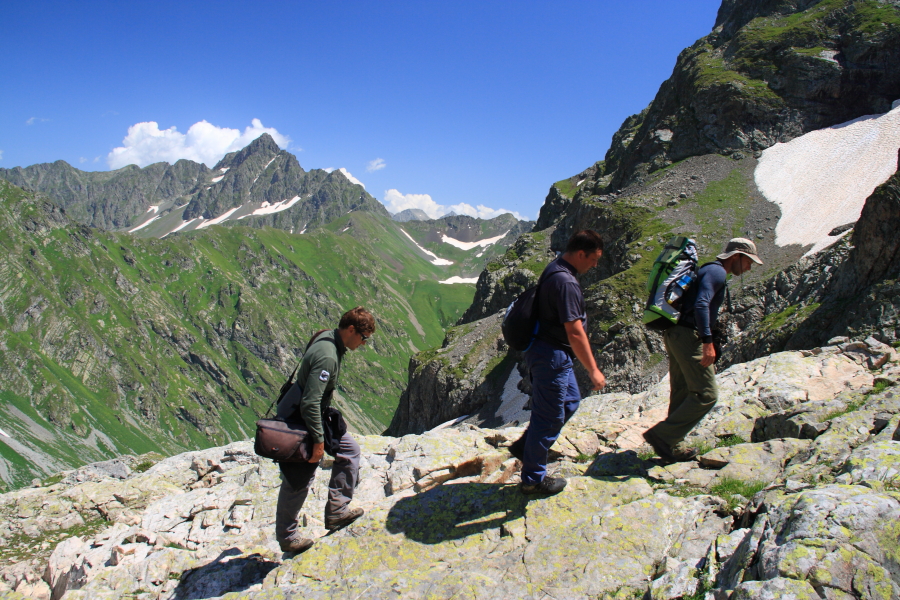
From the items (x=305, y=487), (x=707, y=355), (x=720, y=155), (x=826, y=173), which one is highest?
(x=720, y=155)

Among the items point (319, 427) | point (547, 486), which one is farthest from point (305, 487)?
point (547, 486)

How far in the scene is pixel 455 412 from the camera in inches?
2482

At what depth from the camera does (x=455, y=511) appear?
8.18 metres

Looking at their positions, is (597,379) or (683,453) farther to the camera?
(683,453)

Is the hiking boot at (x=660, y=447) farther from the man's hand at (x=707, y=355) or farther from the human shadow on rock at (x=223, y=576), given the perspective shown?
the human shadow on rock at (x=223, y=576)

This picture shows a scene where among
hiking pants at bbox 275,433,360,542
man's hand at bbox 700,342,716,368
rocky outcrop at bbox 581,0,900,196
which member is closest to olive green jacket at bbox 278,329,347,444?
hiking pants at bbox 275,433,360,542

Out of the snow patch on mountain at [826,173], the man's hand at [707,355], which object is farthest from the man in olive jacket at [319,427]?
the snow patch on mountain at [826,173]

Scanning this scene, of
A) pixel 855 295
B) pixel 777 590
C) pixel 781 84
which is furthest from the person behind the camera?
pixel 781 84

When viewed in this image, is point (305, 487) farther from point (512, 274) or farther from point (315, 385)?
point (512, 274)

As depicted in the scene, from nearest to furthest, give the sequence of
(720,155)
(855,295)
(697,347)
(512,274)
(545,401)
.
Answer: (545,401), (697,347), (855,295), (720,155), (512,274)

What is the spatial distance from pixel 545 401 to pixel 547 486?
134cm

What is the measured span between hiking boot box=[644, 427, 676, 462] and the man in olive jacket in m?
5.41

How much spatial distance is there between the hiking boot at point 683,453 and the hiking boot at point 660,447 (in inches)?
2.2

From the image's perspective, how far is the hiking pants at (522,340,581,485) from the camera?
756cm
